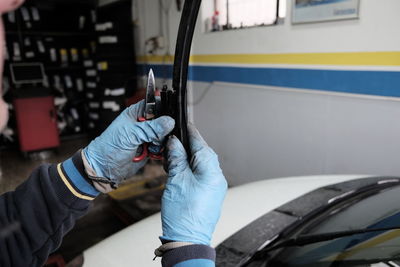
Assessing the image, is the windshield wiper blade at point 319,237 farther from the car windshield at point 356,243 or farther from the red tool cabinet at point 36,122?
the red tool cabinet at point 36,122

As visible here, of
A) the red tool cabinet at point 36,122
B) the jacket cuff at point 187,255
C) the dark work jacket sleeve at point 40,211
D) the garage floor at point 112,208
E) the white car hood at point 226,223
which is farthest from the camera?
the red tool cabinet at point 36,122

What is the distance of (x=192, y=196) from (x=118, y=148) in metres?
0.32

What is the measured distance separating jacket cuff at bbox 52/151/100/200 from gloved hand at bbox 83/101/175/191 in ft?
0.12

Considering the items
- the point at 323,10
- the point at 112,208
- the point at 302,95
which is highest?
the point at 323,10

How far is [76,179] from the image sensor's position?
94 centimetres

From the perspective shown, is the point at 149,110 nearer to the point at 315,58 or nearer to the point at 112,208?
the point at 315,58

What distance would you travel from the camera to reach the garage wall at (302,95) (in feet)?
6.73

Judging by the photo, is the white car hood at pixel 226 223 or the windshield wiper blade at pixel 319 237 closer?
the windshield wiper blade at pixel 319 237

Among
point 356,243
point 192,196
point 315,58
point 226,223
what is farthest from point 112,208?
point 356,243

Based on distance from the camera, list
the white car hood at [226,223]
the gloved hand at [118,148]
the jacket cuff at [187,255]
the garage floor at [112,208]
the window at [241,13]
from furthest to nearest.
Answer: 1. the window at [241,13]
2. the garage floor at [112,208]
3. the white car hood at [226,223]
4. the gloved hand at [118,148]
5. the jacket cuff at [187,255]

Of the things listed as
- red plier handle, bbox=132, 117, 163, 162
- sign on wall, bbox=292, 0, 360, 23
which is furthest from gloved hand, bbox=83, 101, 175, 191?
sign on wall, bbox=292, 0, 360, 23

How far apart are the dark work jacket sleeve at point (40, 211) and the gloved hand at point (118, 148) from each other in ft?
0.24

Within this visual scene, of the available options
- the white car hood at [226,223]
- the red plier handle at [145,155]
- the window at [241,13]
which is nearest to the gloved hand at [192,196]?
the red plier handle at [145,155]

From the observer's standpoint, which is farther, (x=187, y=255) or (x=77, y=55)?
(x=77, y=55)
